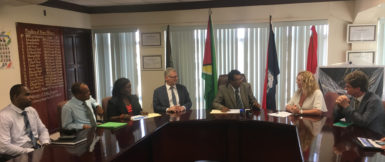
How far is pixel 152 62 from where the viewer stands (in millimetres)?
4938

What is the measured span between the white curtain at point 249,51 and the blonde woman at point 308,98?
1.61m

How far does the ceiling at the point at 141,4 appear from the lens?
437cm

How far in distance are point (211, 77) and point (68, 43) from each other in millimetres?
2561

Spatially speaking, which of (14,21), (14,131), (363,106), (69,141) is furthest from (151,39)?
(363,106)

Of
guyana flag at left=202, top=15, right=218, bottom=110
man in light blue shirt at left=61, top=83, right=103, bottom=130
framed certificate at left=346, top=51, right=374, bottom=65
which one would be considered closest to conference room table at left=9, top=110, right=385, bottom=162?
man in light blue shirt at left=61, top=83, right=103, bottom=130

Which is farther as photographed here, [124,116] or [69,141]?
[124,116]

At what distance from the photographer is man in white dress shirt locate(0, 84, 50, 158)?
2137 mm

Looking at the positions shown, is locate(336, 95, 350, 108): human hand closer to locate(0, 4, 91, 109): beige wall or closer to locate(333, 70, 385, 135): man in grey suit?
locate(333, 70, 385, 135): man in grey suit

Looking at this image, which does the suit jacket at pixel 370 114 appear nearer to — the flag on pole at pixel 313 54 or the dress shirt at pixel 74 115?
the flag on pole at pixel 313 54

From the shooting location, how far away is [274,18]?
14.4 feet

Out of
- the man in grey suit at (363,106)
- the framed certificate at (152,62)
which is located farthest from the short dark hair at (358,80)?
the framed certificate at (152,62)

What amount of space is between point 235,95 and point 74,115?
1840 millimetres

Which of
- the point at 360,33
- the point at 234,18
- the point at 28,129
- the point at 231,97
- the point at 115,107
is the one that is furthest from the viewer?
the point at 234,18

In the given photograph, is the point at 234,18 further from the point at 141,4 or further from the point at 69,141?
the point at 69,141
